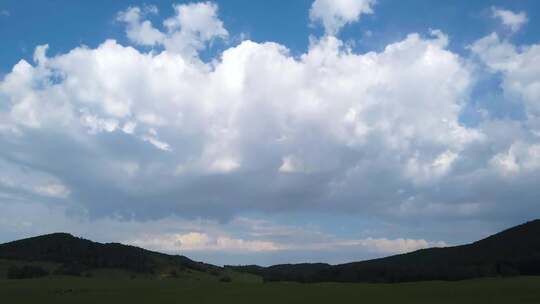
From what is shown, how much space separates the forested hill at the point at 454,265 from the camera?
81500 millimetres

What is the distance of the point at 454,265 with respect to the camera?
351 ft

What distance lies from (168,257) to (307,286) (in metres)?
121

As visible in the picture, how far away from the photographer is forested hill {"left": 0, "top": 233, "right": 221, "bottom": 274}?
12862 centimetres

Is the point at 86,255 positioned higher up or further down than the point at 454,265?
higher up

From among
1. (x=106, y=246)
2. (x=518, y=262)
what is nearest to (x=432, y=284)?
(x=518, y=262)

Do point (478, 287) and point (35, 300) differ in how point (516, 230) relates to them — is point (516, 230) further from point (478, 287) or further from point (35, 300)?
point (35, 300)

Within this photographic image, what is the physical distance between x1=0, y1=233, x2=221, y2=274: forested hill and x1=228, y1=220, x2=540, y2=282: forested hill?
2934 centimetres

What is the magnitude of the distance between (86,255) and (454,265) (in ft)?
274

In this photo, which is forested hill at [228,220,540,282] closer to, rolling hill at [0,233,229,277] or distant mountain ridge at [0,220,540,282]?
distant mountain ridge at [0,220,540,282]

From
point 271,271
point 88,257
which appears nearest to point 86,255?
point 88,257

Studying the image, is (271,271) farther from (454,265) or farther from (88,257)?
(454,265)

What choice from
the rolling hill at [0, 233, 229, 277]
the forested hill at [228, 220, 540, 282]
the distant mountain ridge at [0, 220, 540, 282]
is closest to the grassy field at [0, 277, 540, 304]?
the forested hill at [228, 220, 540, 282]

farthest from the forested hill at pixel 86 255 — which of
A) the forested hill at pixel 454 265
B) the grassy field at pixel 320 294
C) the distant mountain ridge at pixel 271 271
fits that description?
the grassy field at pixel 320 294

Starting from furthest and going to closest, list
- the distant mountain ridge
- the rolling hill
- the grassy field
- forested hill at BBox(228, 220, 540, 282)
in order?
the rolling hill → the distant mountain ridge → forested hill at BBox(228, 220, 540, 282) → the grassy field
